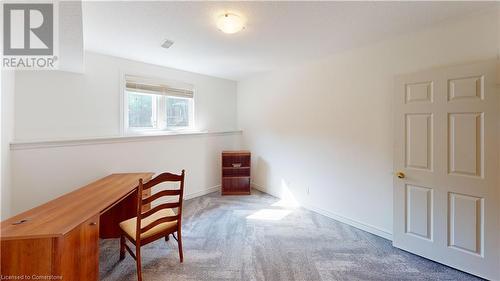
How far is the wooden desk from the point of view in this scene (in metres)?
1.21

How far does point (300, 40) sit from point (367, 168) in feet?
5.85

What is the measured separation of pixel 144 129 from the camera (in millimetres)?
3459

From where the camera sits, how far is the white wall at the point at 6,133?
2033 millimetres

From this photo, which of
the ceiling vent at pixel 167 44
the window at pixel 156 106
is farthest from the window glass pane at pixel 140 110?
the ceiling vent at pixel 167 44

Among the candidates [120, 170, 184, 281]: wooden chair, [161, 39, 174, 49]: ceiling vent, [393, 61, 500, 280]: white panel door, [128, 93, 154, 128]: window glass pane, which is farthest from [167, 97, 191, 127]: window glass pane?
[393, 61, 500, 280]: white panel door

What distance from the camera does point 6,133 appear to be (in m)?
2.13

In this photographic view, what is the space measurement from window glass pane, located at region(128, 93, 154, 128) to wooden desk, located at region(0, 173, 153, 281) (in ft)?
5.34

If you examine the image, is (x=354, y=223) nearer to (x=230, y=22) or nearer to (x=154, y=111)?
(x=230, y=22)

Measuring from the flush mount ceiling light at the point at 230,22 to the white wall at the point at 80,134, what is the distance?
1.95 m

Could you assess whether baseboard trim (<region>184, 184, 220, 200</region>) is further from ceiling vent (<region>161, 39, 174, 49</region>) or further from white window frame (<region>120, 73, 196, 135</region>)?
ceiling vent (<region>161, 39, 174, 49</region>)

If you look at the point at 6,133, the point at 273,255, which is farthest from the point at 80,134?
the point at 273,255

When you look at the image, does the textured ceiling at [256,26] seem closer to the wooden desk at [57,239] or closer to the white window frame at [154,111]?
the white window frame at [154,111]

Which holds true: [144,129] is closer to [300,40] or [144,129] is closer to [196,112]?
[196,112]

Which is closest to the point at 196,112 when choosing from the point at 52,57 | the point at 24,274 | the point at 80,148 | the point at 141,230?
the point at 80,148
